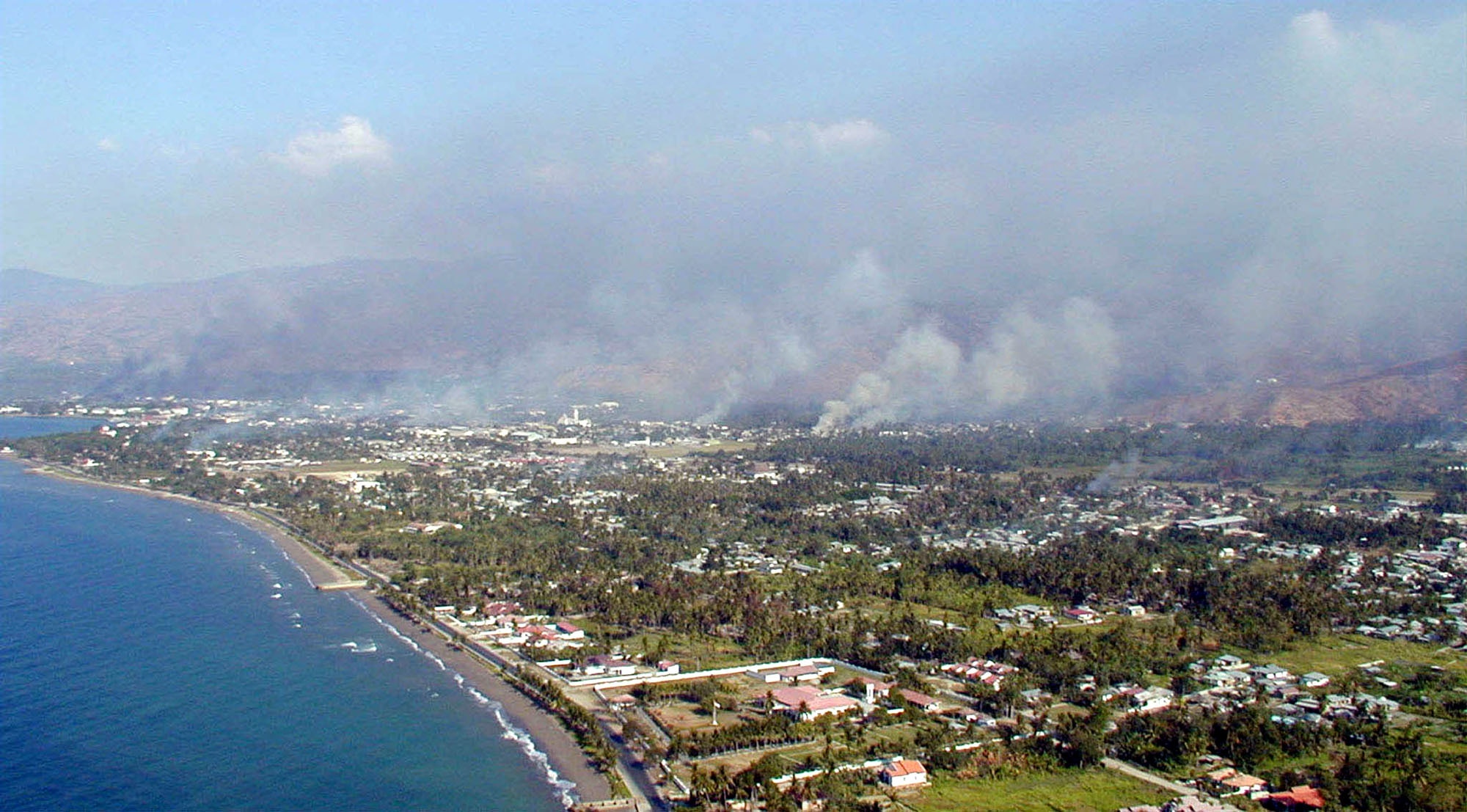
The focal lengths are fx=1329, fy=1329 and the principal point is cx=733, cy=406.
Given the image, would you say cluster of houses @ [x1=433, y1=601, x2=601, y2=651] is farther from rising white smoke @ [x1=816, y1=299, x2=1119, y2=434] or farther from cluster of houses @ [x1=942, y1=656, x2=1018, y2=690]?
rising white smoke @ [x1=816, y1=299, x2=1119, y2=434]

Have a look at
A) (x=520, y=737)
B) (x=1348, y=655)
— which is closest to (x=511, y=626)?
(x=520, y=737)

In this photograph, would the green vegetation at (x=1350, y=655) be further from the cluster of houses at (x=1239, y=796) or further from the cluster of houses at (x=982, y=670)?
the cluster of houses at (x=1239, y=796)

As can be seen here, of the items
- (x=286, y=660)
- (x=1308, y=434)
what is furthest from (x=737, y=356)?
(x=286, y=660)

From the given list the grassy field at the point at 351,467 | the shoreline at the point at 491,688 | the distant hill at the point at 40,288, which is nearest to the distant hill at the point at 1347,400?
the grassy field at the point at 351,467

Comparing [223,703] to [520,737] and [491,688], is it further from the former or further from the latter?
[520,737]

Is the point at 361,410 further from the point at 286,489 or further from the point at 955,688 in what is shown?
the point at 955,688

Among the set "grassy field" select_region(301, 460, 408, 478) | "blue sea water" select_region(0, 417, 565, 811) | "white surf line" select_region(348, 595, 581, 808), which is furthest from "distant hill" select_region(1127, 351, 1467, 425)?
"white surf line" select_region(348, 595, 581, 808)
